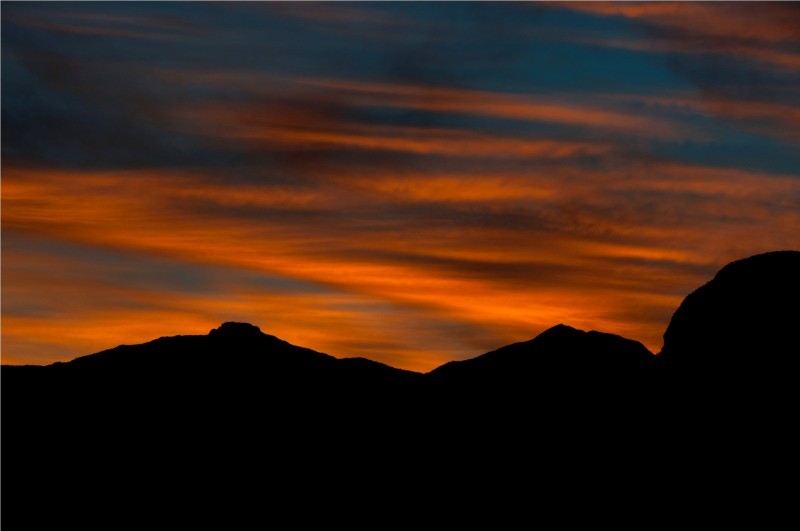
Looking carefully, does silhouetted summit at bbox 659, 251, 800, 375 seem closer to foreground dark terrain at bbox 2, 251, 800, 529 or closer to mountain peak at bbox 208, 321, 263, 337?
Result: foreground dark terrain at bbox 2, 251, 800, 529

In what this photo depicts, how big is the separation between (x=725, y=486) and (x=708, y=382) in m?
6.88

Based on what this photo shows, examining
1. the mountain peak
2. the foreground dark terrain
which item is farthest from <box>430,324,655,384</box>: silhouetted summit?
the mountain peak

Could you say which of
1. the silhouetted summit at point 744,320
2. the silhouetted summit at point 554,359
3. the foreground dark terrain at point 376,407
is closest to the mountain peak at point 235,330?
the foreground dark terrain at point 376,407

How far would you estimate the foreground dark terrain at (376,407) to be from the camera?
233 ft

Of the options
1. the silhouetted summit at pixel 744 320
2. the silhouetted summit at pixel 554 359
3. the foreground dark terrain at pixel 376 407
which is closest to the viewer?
the silhouetted summit at pixel 744 320

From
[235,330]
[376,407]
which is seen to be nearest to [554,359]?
[376,407]

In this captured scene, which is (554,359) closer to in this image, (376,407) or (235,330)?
(376,407)

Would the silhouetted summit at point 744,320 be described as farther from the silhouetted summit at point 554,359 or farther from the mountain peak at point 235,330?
the mountain peak at point 235,330

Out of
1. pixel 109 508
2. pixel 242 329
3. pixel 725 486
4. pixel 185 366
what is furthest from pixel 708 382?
pixel 242 329

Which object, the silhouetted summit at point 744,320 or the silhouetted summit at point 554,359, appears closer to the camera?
the silhouetted summit at point 744,320

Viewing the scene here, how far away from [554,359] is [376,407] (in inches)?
892

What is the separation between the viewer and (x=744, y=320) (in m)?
70.4

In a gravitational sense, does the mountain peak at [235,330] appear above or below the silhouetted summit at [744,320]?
above

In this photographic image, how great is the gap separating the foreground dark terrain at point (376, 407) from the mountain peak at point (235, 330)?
13.0 inches
